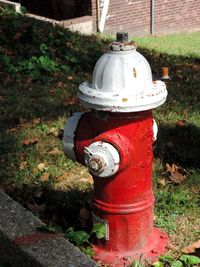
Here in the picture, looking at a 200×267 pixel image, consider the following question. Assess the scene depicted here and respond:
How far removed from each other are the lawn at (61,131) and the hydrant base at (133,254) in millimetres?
90

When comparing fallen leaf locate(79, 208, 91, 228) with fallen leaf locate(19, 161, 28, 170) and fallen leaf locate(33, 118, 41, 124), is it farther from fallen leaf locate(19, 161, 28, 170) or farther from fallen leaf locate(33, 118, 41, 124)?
fallen leaf locate(33, 118, 41, 124)

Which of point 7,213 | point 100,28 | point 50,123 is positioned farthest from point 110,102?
point 100,28

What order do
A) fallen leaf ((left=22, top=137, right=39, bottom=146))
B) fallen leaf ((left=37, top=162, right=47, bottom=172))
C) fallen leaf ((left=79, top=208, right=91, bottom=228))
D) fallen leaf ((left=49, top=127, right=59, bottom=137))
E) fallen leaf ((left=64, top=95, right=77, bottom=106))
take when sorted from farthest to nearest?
1. fallen leaf ((left=64, top=95, right=77, bottom=106))
2. fallen leaf ((left=49, top=127, right=59, bottom=137))
3. fallen leaf ((left=22, top=137, right=39, bottom=146))
4. fallen leaf ((left=37, top=162, right=47, bottom=172))
5. fallen leaf ((left=79, top=208, right=91, bottom=228))

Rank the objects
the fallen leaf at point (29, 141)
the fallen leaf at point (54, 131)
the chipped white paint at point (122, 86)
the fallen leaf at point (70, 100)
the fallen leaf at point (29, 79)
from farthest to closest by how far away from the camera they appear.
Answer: the fallen leaf at point (29, 79)
the fallen leaf at point (70, 100)
the fallen leaf at point (54, 131)
the fallen leaf at point (29, 141)
the chipped white paint at point (122, 86)

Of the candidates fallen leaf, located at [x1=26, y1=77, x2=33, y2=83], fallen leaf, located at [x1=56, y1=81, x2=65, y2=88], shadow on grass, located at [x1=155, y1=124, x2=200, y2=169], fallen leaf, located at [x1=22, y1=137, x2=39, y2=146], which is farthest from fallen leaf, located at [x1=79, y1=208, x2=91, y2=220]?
fallen leaf, located at [x1=26, y1=77, x2=33, y2=83]

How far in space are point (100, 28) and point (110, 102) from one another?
34.0ft

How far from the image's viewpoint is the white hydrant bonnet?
2.77m

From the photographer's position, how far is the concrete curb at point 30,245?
281cm

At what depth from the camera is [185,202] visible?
369 cm

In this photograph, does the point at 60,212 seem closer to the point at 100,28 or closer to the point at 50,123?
the point at 50,123

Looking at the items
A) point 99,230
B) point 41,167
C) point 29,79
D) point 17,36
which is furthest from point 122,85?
point 17,36

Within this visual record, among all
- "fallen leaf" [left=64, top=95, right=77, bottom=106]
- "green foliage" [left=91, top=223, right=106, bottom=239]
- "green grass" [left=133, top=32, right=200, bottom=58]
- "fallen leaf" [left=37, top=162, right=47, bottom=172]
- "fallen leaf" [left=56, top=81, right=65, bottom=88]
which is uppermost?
"green foliage" [left=91, top=223, right=106, bottom=239]

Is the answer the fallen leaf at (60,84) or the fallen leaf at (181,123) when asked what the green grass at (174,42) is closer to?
the fallen leaf at (60,84)

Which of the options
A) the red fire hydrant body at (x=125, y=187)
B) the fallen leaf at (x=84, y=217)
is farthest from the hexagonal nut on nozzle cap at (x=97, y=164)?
the fallen leaf at (x=84, y=217)
